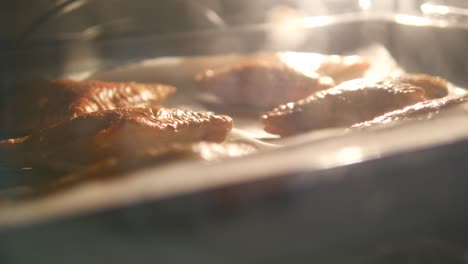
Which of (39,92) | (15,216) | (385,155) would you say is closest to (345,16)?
(39,92)

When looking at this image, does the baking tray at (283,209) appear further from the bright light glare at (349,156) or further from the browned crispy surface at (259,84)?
the browned crispy surface at (259,84)

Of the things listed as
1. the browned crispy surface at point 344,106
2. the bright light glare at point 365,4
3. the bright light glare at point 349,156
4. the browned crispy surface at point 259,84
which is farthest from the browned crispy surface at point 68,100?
the bright light glare at point 365,4

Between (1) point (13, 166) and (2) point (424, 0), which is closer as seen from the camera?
(1) point (13, 166)

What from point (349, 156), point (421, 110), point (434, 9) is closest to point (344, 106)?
point (421, 110)

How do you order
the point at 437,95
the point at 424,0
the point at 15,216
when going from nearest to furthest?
the point at 15,216 < the point at 437,95 < the point at 424,0

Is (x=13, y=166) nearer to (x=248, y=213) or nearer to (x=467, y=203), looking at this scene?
(x=248, y=213)

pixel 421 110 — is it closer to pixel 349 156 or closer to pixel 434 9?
pixel 349 156

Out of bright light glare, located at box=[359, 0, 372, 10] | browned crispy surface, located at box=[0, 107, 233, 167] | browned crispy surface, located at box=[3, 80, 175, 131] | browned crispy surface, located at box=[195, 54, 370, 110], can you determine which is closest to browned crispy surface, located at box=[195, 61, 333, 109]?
browned crispy surface, located at box=[195, 54, 370, 110]
